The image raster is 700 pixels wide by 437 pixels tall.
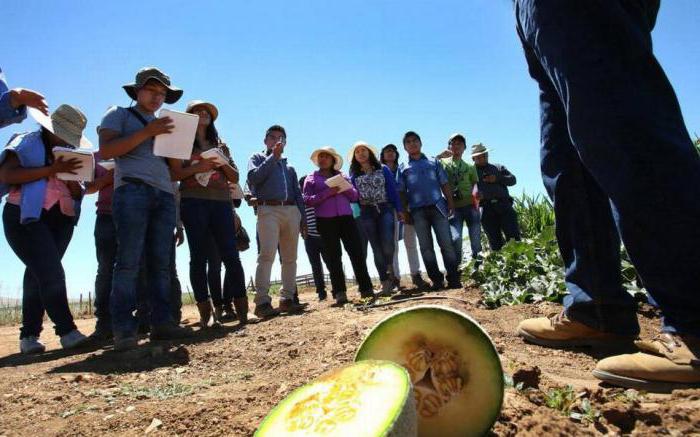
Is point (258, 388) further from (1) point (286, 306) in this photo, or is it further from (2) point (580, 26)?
(1) point (286, 306)

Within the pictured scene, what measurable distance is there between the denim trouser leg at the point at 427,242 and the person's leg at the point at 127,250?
3.68 meters

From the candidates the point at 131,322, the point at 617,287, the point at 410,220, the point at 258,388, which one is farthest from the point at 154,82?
the point at 410,220

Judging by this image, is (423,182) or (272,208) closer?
(272,208)

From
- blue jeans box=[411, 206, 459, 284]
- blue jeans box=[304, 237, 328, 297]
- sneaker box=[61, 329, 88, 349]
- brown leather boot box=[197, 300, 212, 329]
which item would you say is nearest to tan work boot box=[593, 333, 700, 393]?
brown leather boot box=[197, 300, 212, 329]

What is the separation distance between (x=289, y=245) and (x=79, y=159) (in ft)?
7.72

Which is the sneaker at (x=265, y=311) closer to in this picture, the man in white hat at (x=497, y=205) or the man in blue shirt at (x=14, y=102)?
the man in blue shirt at (x=14, y=102)

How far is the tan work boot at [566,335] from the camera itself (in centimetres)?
196

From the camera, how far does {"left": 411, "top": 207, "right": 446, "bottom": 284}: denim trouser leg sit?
20.1 ft

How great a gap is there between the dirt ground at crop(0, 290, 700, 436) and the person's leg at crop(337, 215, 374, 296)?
2155 millimetres

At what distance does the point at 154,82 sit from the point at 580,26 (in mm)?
3298

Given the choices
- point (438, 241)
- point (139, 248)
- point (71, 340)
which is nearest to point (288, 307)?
point (438, 241)

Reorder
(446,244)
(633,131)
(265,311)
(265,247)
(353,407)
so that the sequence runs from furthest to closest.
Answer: (446,244)
(265,247)
(265,311)
(633,131)
(353,407)

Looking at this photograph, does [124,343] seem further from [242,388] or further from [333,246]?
[333,246]

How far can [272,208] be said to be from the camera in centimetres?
525
